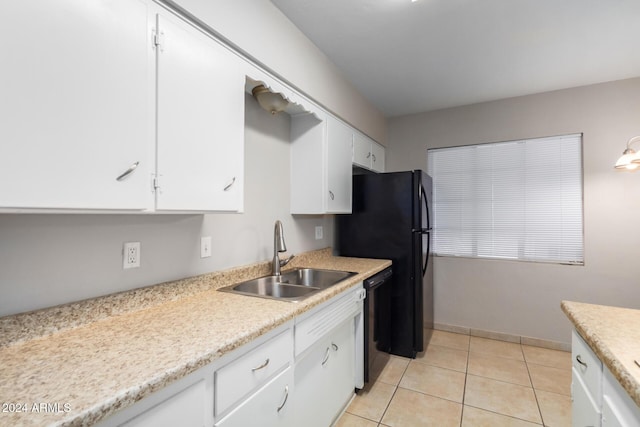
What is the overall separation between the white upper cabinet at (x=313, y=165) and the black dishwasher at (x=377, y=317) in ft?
2.16

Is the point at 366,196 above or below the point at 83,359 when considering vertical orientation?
above

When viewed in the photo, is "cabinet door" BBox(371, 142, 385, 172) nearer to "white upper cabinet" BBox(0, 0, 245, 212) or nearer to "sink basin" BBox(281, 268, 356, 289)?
"sink basin" BBox(281, 268, 356, 289)

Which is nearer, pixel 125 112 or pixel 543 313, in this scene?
pixel 125 112

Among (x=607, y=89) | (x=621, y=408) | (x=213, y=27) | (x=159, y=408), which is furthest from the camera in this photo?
(x=607, y=89)

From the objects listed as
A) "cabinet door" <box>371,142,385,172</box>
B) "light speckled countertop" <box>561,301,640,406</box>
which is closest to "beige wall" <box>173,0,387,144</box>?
"cabinet door" <box>371,142,385,172</box>

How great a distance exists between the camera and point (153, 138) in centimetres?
105

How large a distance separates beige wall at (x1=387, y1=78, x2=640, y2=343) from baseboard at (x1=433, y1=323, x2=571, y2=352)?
0.04 m

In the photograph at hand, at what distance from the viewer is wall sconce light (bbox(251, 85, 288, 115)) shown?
5.99 feet

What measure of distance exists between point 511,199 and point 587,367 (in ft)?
7.57

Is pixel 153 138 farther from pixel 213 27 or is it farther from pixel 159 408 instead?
pixel 159 408

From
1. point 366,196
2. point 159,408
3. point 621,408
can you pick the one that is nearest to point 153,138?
point 159,408

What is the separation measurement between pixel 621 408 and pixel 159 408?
1.29m

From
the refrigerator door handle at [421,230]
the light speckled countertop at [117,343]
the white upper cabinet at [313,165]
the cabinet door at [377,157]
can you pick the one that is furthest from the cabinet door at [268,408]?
the cabinet door at [377,157]

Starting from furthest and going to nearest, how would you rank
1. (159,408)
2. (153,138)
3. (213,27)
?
1. (213,27)
2. (153,138)
3. (159,408)
